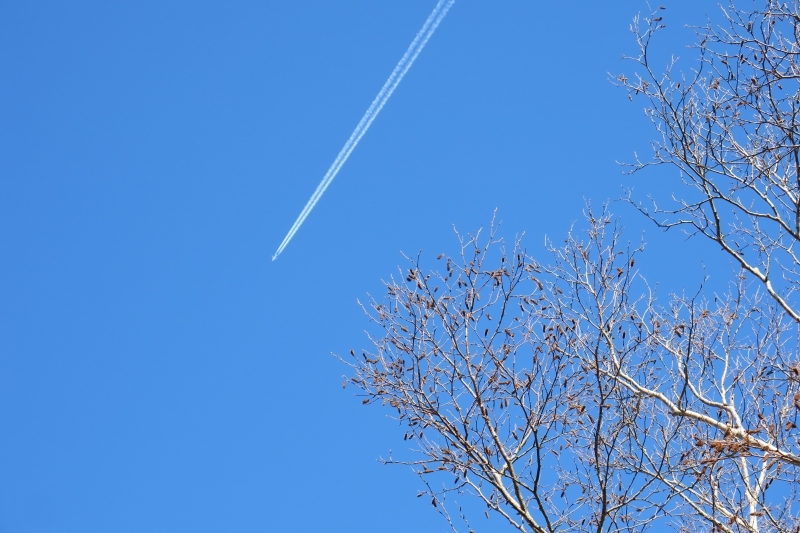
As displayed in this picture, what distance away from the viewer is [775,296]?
6.83 m

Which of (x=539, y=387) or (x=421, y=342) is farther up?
(x=421, y=342)

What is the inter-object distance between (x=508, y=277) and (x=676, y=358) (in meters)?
3.45

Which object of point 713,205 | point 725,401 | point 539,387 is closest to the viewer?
point 539,387

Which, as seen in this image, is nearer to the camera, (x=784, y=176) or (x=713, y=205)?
(x=713, y=205)

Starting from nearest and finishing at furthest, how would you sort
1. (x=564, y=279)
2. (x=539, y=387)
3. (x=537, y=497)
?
1. (x=537, y=497)
2. (x=539, y=387)
3. (x=564, y=279)

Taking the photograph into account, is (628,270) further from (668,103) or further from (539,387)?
(668,103)

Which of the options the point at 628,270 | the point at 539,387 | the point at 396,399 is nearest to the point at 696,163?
the point at 628,270

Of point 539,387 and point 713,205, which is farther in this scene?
point 713,205

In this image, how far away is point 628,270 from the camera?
619 cm

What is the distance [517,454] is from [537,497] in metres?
0.53

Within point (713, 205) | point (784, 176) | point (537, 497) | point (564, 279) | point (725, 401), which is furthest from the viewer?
point (725, 401)

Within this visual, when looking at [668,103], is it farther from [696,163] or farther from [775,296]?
[775,296]

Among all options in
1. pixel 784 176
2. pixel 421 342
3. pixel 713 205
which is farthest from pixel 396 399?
pixel 784 176

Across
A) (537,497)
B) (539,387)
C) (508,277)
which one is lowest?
(537,497)
